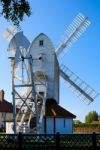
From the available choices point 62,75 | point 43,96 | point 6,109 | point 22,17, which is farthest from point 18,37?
point 6,109

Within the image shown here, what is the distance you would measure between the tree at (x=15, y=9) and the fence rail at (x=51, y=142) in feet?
18.2

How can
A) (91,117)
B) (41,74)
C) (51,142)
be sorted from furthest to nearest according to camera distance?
(91,117)
(41,74)
(51,142)

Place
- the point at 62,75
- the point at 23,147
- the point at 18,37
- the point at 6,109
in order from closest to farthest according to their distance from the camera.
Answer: the point at 23,147 < the point at 18,37 < the point at 62,75 < the point at 6,109

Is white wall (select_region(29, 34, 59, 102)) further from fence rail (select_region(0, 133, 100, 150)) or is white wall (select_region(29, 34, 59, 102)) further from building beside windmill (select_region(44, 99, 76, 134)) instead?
fence rail (select_region(0, 133, 100, 150))

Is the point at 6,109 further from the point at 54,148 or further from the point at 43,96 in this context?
the point at 54,148

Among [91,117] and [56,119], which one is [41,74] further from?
[91,117]

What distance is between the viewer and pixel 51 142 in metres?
21.9

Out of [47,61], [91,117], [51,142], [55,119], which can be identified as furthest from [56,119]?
[91,117]

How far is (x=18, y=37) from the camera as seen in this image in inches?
2020

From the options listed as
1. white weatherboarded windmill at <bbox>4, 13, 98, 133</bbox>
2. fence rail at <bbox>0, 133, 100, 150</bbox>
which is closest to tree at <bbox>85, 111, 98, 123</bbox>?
white weatherboarded windmill at <bbox>4, 13, 98, 133</bbox>

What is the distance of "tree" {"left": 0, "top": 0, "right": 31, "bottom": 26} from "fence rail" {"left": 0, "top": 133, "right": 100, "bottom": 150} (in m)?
5.56

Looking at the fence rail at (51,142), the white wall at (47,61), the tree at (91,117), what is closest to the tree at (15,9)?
the fence rail at (51,142)

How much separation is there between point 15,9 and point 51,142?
6.34m

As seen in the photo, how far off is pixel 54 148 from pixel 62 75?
130ft
